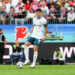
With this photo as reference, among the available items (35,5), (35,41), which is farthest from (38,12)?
(35,5)

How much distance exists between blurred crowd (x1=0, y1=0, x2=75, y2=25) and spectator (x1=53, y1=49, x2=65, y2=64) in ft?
5.67

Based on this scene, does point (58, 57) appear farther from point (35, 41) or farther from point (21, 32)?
point (35, 41)

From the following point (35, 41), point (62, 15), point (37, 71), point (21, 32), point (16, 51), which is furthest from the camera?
point (21, 32)

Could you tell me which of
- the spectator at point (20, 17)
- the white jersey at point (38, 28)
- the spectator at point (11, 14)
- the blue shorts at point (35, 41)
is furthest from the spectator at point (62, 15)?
the blue shorts at point (35, 41)

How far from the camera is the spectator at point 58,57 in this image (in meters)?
19.6

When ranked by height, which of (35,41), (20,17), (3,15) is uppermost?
(3,15)

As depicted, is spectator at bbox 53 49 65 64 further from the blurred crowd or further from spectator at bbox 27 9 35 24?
spectator at bbox 27 9 35 24

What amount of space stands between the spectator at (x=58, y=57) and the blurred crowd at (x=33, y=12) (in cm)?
173

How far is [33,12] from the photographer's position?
20750mm

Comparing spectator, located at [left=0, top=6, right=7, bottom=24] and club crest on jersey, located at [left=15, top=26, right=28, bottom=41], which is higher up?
spectator, located at [left=0, top=6, right=7, bottom=24]

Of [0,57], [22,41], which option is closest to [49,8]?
[22,41]

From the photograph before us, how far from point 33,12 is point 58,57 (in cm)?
298

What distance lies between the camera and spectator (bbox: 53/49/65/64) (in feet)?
64.3

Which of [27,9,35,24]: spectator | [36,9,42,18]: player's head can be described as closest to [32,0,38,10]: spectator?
[27,9,35,24]: spectator
